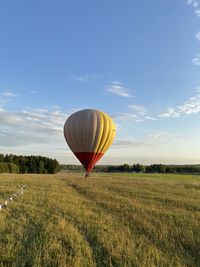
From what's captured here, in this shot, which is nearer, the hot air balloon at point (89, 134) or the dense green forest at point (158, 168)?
the hot air balloon at point (89, 134)

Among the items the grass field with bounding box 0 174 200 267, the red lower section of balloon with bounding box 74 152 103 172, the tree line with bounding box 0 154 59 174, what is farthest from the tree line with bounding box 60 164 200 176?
the grass field with bounding box 0 174 200 267

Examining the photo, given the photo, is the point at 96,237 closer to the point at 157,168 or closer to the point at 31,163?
the point at 31,163

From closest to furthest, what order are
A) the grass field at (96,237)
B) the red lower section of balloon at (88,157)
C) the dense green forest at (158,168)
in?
1. the grass field at (96,237)
2. the red lower section of balloon at (88,157)
3. the dense green forest at (158,168)

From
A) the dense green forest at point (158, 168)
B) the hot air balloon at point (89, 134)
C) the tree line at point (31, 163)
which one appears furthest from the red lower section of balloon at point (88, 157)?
the dense green forest at point (158, 168)

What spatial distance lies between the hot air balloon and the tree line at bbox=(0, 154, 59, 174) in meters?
70.2

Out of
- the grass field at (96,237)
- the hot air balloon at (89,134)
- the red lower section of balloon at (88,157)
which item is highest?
the hot air balloon at (89,134)

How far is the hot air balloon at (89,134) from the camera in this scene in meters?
36.8

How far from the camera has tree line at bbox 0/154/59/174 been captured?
110312 mm

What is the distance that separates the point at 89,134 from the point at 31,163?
82172 millimetres

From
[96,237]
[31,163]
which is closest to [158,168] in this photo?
[31,163]

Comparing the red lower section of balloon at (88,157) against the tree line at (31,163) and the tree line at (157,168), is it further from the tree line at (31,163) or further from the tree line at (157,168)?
the tree line at (157,168)

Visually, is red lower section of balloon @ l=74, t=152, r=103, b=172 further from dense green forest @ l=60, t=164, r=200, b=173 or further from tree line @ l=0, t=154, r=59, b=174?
dense green forest @ l=60, t=164, r=200, b=173

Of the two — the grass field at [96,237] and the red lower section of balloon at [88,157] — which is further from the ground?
the red lower section of balloon at [88,157]

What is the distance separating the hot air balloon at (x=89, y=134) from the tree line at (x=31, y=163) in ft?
230
